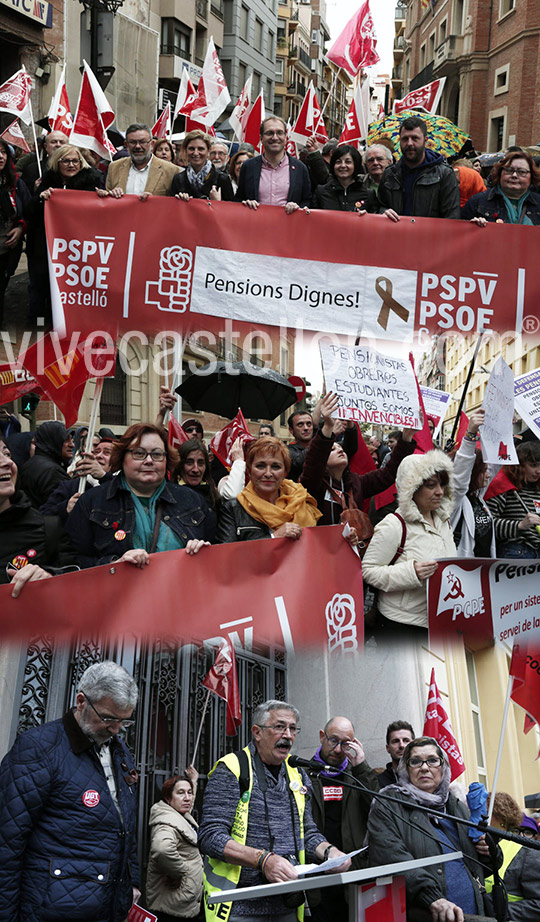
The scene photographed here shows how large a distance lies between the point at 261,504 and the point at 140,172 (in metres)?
3.44

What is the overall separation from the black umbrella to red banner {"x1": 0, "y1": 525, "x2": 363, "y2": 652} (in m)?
2.79

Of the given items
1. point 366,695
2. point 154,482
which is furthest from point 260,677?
point 154,482

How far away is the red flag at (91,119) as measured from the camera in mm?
10203

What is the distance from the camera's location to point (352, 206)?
8.45 m

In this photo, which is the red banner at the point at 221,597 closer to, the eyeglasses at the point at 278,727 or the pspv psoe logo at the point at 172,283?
the eyeglasses at the point at 278,727

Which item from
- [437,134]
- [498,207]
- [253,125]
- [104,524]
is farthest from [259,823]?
[437,134]

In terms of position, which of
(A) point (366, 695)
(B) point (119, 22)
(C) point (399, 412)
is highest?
(B) point (119, 22)

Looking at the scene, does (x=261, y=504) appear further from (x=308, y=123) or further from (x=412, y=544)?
(x=308, y=123)

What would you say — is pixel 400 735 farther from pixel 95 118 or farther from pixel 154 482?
pixel 95 118

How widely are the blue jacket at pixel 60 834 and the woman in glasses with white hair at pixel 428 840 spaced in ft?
3.47

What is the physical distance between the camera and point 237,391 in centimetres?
883

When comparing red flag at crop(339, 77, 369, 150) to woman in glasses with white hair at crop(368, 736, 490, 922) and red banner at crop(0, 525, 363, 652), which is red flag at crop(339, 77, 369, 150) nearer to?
red banner at crop(0, 525, 363, 652)

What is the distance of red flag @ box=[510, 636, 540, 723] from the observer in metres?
5.94

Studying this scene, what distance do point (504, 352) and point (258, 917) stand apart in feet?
13.6
